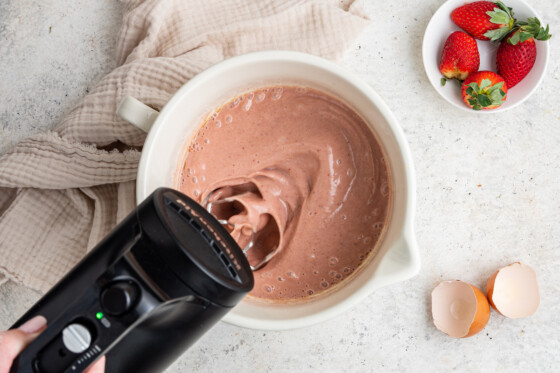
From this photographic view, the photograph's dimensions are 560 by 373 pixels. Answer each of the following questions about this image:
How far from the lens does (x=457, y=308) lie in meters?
1.02

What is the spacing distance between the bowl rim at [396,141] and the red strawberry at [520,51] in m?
0.39

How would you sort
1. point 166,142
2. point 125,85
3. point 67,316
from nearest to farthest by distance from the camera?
point 67,316 → point 166,142 → point 125,85

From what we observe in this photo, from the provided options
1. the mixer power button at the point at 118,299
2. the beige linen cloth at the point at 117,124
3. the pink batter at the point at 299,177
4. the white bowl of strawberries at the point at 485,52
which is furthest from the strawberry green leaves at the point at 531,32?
the mixer power button at the point at 118,299

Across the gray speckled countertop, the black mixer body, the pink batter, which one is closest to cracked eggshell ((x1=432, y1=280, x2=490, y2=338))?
the gray speckled countertop

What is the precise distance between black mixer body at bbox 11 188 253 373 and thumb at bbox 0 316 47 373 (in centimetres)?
1

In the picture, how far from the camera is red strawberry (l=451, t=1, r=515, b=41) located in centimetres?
99

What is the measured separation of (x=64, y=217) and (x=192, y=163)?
0.30 meters

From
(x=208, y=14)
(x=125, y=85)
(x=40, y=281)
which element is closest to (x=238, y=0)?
(x=208, y=14)

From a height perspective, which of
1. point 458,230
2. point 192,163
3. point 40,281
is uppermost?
point 192,163

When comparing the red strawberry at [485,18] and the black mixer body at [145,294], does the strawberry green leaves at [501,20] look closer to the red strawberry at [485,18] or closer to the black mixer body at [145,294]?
the red strawberry at [485,18]

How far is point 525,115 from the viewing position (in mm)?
1049

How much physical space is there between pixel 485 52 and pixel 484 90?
0.37 ft

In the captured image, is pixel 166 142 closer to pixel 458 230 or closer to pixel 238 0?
pixel 238 0

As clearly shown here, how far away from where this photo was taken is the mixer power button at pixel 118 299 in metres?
0.54
